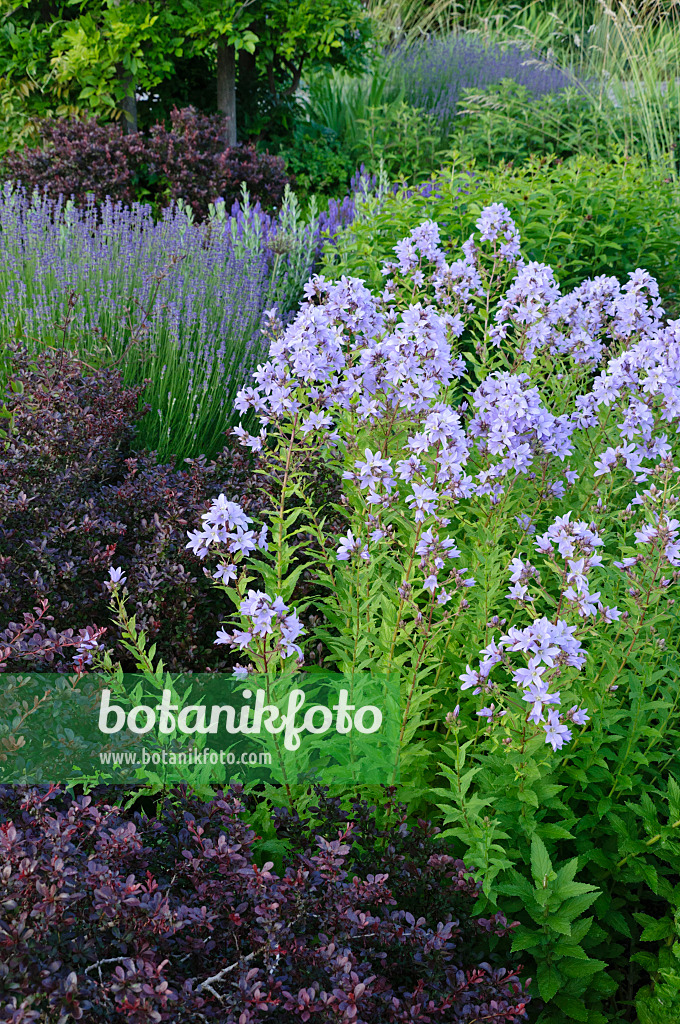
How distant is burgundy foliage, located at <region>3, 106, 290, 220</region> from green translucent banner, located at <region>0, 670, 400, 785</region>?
17.9 ft

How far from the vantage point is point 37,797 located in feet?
5.45

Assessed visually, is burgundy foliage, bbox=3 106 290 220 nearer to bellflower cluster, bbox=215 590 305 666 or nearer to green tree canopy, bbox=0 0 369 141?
green tree canopy, bbox=0 0 369 141

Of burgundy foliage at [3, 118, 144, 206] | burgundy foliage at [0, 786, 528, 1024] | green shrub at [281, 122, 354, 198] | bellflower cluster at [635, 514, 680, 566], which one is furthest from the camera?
green shrub at [281, 122, 354, 198]

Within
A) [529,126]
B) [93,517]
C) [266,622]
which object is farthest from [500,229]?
[529,126]

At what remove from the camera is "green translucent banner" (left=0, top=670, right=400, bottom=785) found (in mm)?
1918

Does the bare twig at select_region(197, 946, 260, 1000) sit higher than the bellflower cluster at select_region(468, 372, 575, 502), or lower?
lower

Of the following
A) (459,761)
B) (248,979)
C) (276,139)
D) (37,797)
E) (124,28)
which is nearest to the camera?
(248,979)

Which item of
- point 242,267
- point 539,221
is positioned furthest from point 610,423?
point 242,267

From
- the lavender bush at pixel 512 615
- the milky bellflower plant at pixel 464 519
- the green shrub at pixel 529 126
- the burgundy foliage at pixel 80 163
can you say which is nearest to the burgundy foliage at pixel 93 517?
the milky bellflower plant at pixel 464 519

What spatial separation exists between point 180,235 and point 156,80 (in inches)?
122

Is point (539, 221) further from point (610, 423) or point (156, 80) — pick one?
point (156, 80)

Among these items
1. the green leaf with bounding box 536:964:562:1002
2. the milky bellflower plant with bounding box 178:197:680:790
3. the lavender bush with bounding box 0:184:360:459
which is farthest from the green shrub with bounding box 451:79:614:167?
the green leaf with bounding box 536:964:562:1002

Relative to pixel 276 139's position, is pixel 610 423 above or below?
below

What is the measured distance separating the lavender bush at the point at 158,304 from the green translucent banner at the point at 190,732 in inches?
70.1
